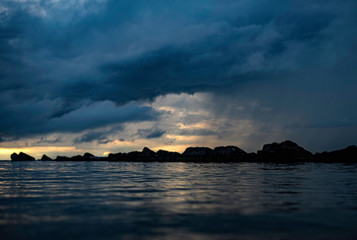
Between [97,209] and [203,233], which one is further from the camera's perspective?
[97,209]

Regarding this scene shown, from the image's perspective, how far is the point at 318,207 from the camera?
11258 millimetres

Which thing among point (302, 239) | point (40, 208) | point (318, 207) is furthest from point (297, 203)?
point (40, 208)

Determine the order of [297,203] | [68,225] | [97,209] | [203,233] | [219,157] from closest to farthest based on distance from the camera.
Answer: [203,233], [68,225], [97,209], [297,203], [219,157]

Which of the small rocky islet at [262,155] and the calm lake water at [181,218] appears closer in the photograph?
the calm lake water at [181,218]

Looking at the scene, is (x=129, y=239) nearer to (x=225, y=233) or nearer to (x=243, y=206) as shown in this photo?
(x=225, y=233)

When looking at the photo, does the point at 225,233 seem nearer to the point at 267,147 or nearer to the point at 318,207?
the point at 318,207

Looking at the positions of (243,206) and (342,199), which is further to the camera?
(342,199)

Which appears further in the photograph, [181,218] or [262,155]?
[262,155]

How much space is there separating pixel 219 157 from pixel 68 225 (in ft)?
439

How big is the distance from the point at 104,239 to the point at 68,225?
2.16 metres

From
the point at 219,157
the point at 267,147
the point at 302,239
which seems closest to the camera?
the point at 302,239

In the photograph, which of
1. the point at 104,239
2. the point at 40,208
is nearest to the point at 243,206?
the point at 104,239

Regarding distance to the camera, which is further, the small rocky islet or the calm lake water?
the small rocky islet

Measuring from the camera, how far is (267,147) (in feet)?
378
